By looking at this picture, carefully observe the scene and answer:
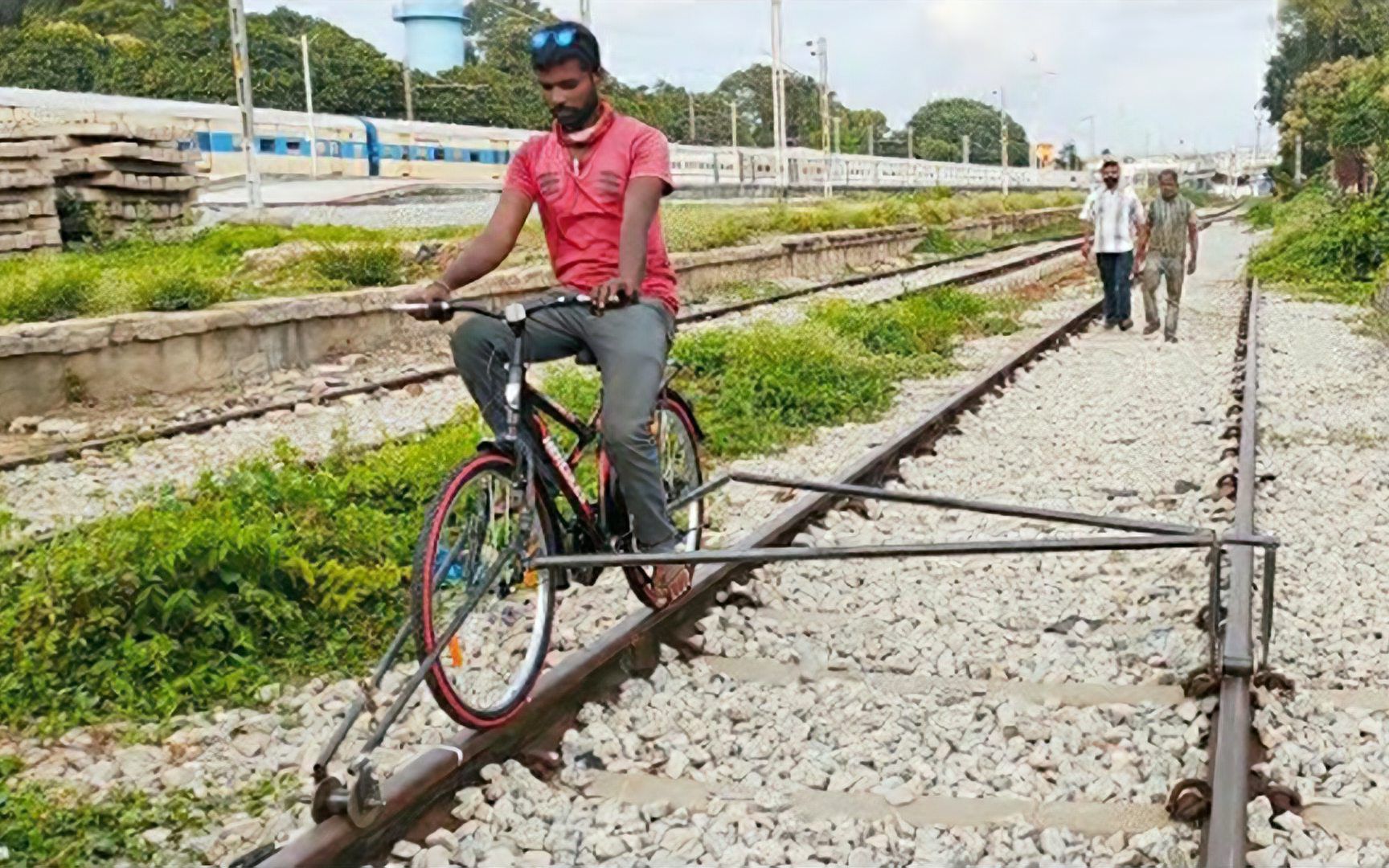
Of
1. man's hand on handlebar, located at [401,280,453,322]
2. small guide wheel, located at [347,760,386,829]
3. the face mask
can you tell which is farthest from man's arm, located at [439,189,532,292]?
small guide wheel, located at [347,760,386,829]

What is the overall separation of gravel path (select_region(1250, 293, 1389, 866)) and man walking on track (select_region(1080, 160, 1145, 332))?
4443 mm

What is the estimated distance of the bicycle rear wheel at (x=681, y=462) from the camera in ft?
17.5

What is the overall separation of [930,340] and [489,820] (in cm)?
1138

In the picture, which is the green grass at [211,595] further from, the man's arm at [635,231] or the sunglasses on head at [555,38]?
the sunglasses on head at [555,38]

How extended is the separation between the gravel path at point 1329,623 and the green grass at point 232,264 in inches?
335

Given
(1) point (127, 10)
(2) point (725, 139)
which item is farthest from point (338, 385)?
(2) point (725, 139)

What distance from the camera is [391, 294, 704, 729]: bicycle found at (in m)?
3.87

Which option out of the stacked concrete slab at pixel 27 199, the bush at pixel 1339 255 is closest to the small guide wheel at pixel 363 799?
the stacked concrete slab at pixel 27 199

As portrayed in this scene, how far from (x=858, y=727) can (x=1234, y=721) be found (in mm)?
1005

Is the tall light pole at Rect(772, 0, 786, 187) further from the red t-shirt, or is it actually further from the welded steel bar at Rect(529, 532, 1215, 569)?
the welded steel bar at Rect(529, 532, 1215, 569)

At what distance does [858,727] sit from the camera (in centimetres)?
425

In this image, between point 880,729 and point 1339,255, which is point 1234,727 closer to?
point 880,729

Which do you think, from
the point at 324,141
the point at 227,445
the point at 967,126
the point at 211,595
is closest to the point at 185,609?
the point at 211,595

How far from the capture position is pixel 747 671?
15.5 ft
